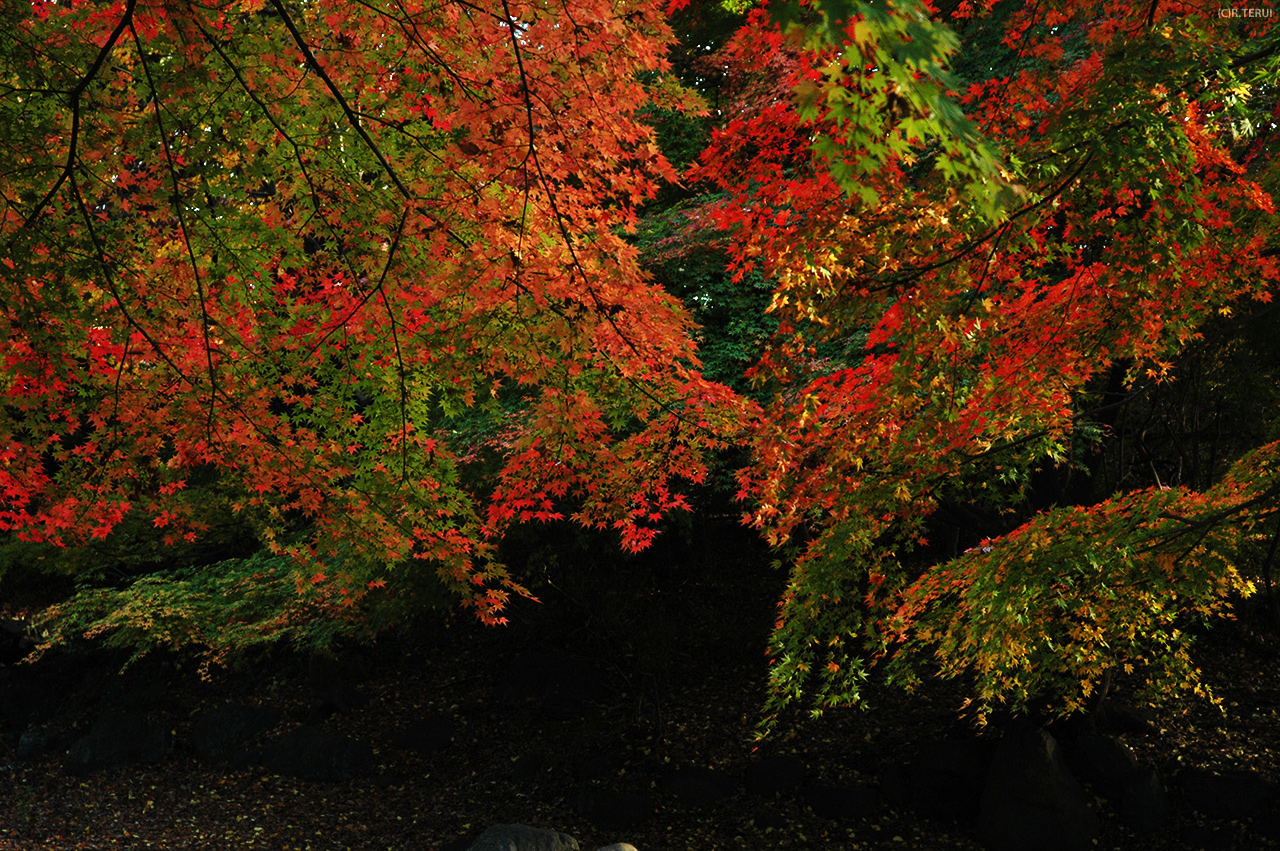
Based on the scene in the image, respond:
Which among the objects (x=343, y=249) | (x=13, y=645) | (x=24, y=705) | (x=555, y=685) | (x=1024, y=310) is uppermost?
(x=1024, y=310)

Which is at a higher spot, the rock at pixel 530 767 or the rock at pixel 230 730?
the rock at pixel 530 767

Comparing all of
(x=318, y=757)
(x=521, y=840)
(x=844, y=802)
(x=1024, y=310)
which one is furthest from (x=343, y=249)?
(x=318, y=757)

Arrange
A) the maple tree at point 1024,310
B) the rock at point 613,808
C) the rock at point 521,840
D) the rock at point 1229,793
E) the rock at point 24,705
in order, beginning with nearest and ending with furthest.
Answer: the maple tree at point 1024,310 → the rock at point 1229,793 → the rock at point 521,840 → the rock at point 613,808 → the rock at point 24,705

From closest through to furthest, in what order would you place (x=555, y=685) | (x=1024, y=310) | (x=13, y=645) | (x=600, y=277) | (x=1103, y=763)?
(x=600, y=277) → (x=1024, y=310) → (x=1103, y=763) → (x=555, y=685) → (x=13, y=645)

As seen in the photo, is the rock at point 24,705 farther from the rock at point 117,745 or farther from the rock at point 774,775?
the rock at point 774,775

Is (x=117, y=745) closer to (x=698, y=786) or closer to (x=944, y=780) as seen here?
(x=698, y=786)

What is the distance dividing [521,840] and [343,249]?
4.76 meters

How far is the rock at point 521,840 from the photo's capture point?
6.26 meters

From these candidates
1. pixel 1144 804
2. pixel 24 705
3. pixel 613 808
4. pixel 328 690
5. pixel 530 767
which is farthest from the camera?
pixel 24 705

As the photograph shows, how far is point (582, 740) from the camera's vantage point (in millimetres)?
8258

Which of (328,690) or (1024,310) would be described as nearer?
(1024,310)

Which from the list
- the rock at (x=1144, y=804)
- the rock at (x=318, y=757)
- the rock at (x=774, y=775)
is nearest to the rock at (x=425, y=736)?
the rock at (x=318, y=757)

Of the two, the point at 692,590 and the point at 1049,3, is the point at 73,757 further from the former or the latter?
the point at 1049,3

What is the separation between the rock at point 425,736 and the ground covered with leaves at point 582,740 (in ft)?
0.34
